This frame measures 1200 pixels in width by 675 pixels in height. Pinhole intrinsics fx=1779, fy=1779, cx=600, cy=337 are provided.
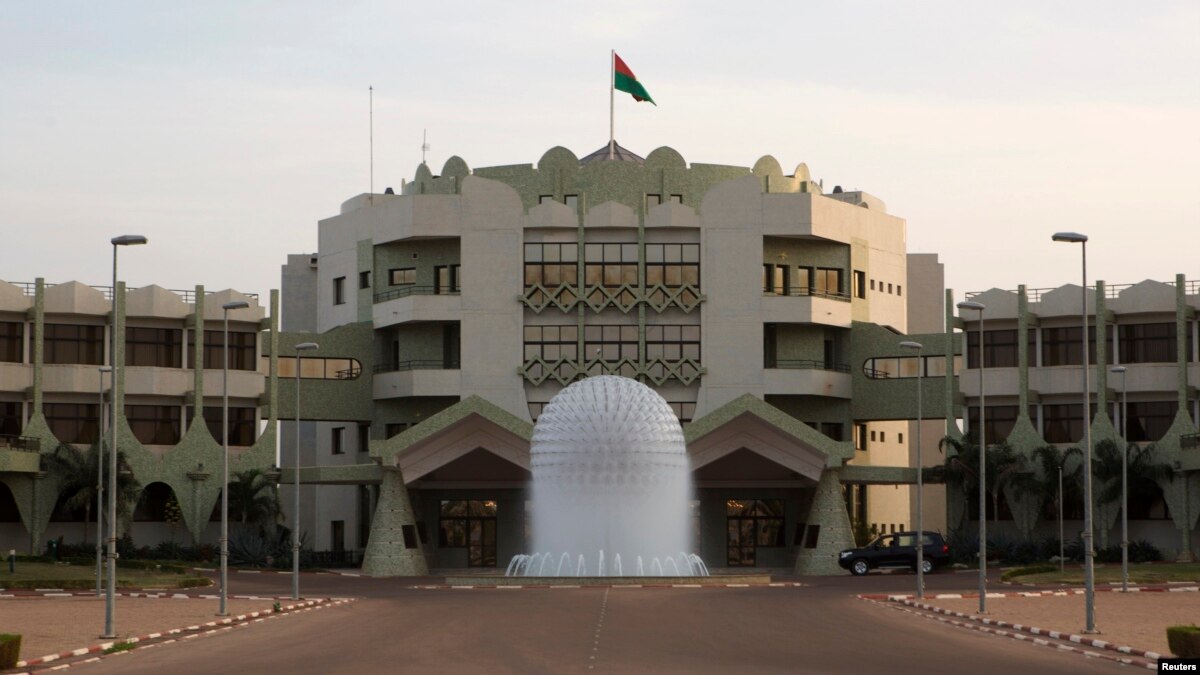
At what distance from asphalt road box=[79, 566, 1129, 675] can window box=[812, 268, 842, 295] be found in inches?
1589

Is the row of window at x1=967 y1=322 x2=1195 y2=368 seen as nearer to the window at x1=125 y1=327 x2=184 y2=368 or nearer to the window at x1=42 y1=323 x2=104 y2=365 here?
the window at x1=125 y1=327 x2=184 y2=368

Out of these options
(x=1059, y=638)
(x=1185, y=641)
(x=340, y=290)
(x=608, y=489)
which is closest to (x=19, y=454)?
(x=340, y=290)

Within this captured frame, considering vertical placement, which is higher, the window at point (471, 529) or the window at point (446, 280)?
the window at point (446, 280)

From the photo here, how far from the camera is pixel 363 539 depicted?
91.9m

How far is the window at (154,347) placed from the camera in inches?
3302

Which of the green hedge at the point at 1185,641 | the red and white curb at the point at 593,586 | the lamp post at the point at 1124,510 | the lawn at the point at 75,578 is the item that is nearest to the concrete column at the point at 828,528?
the lamp post at the point at 1124,510

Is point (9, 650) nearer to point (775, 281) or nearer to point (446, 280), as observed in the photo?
point (446, 280)

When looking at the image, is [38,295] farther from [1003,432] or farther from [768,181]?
[1003,432]

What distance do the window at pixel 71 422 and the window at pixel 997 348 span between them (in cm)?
4198

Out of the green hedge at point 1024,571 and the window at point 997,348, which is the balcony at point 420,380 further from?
the green hedge at point 1024,571

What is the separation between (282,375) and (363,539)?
958 cm

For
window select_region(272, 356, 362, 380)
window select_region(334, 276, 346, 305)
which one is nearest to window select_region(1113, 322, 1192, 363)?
window select_region(272, 356, 362, 380)

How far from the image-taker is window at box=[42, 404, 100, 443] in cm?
8206

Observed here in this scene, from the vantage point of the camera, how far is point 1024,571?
67.3m
